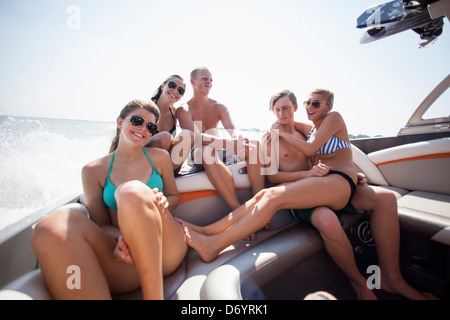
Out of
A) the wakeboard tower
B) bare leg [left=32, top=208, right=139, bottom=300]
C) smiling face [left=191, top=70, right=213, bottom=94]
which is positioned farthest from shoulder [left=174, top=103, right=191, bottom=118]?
the wakeboard tower

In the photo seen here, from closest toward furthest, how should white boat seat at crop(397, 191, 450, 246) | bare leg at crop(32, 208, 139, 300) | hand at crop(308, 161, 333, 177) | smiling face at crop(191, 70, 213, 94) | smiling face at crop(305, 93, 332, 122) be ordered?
bare leg at crop(32, 208, 139, 300), white boat seat at crop(397, 191, 450, 246), hand at crop(308, 161, 333, 177), smiling face at crop(305, 93, 332, 122), smiling face at crop(191, 70, 213, 94)

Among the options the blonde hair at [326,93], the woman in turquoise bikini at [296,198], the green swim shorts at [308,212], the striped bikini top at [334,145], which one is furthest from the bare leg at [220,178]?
the blonde hair at [326,93]

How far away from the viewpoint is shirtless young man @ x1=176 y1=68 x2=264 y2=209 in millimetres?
1738

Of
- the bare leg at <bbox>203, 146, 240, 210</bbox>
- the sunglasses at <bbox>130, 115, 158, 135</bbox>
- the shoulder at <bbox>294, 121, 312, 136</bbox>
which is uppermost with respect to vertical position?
the sunglasses at <bbox>130, 115, 158, 135</bbox>

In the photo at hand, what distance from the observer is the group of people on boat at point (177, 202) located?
0.84 meters

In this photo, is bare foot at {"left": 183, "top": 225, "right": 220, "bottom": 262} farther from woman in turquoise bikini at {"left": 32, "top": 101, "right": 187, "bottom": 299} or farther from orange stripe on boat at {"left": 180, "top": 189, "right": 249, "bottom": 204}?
orange stripe on boat at {"left": 180, "top": 189, "right": 249, "bottom": 204}

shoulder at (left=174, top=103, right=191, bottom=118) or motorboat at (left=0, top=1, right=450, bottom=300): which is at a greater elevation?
shoulder at (left=174, top=103, right=191, bottom=118)

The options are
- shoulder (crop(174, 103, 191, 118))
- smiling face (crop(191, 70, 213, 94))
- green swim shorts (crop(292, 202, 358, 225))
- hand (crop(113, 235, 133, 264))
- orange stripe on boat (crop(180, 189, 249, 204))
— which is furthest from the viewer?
smiling face (crop(191, 70, 213, 94))

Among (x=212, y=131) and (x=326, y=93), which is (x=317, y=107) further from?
(x=212, y=131)

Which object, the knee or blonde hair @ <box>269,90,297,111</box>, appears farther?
blonde hair @ <box>269,90,297,111</box>

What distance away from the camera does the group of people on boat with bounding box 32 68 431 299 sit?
84 centimetres
